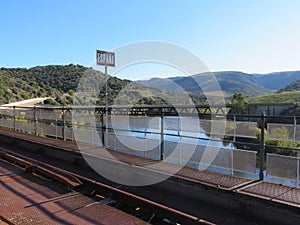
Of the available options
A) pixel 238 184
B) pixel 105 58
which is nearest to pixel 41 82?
pixel 105 58

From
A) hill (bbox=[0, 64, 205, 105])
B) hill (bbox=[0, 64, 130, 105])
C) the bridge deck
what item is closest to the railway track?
the bridge deck

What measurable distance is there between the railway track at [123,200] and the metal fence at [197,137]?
172 cm

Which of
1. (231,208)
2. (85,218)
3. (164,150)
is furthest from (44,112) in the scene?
(231,208)

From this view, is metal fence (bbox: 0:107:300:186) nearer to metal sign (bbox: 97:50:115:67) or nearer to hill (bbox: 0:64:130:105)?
metal sign (bbox: 97:50:115:67)

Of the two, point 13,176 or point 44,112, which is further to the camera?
point 44,112

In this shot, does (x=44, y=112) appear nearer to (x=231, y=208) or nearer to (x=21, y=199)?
(x=21, y=199)

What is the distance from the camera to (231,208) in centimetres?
447

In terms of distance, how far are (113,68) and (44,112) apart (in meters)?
4.13

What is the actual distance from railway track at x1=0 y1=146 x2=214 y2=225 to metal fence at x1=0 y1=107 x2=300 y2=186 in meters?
1.72

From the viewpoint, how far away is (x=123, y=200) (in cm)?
496

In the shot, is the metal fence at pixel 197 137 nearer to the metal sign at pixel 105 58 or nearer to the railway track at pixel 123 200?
the railway track at pixel 123 200

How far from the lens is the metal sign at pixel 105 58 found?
9.16 meters

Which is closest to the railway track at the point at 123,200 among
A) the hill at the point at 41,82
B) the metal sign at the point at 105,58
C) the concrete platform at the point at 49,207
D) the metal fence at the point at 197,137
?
the concrete platform at the point at 49,207

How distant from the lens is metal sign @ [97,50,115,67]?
9164mm
